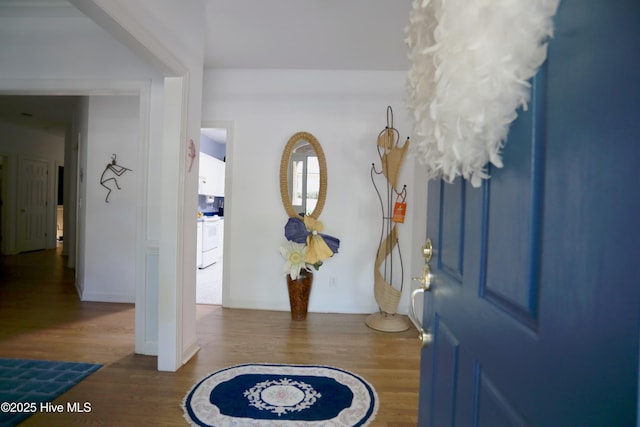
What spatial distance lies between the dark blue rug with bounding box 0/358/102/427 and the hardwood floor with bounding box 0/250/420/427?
3.0 inches

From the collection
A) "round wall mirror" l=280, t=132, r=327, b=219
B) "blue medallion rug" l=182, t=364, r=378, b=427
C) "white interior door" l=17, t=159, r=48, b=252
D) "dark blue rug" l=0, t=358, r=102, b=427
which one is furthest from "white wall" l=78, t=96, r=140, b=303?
"white interior door" l=17, t=159, r=48, b=252

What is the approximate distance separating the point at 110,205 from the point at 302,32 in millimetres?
3089

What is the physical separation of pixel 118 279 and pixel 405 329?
136 inches

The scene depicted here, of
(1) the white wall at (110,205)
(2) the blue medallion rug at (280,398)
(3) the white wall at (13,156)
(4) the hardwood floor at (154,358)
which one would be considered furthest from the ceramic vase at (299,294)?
(3) the white wall at (13,156)

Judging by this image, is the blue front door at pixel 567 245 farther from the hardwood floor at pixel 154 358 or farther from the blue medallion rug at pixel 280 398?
the hardwood floor at pixel 154 358

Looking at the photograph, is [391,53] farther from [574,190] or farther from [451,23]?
[574,190]

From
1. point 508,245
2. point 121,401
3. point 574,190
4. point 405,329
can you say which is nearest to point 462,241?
point 508,245

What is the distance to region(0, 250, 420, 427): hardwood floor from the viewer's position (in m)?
1.76

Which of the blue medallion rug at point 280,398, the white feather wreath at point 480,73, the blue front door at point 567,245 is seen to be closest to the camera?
the blue front door at point 567,245

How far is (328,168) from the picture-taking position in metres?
3.44

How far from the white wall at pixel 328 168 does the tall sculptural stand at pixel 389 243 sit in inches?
3.4

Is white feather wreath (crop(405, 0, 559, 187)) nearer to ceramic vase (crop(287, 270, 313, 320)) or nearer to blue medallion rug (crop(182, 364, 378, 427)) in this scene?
blue medallion rug (crop(182, 364, 378, 427))

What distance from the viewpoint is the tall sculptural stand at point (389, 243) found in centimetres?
305

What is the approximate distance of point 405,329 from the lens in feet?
9.77
